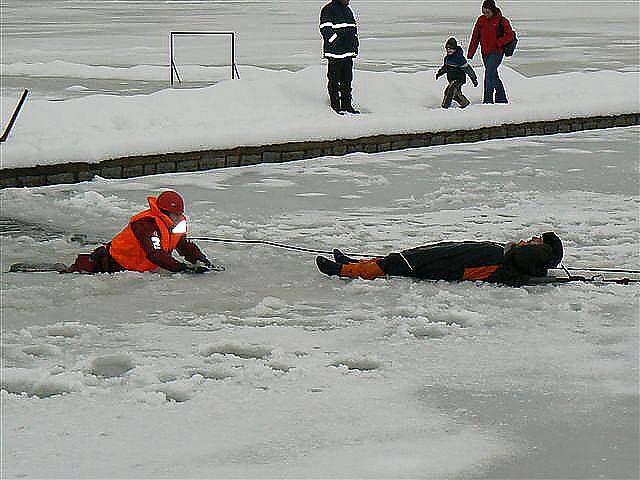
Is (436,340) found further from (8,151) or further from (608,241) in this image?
(8,151)

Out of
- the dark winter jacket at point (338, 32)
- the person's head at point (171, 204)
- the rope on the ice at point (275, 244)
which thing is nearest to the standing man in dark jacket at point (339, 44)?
the dark winter jacket at point (338, 32)

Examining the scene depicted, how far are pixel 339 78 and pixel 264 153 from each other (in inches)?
70.7

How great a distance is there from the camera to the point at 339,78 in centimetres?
1177

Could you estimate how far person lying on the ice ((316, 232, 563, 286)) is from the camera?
5922 millimetres

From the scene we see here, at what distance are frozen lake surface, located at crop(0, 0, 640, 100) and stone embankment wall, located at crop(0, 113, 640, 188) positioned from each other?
515 cm

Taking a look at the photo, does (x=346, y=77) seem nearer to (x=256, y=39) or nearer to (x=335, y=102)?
(x=335, y=102)

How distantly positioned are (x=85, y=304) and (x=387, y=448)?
7.33ft

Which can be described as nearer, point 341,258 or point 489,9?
point 341,258

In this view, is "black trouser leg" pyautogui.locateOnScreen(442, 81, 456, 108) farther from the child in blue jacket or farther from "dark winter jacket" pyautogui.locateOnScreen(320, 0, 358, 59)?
"dark winter jacket" pyautogui.locateOnScreen(320, 0, 358, 59)

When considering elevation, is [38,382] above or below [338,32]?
below

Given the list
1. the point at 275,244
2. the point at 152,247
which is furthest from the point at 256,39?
the point at 152,247

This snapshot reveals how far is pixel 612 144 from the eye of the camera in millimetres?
11602

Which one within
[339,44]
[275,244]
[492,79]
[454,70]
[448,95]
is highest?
[339,44]

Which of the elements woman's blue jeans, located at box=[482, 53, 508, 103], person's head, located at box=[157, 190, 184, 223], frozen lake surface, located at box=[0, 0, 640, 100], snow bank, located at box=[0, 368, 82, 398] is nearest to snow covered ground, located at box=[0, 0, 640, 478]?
snow bank, located at box=[0, 368, 82, 398]
